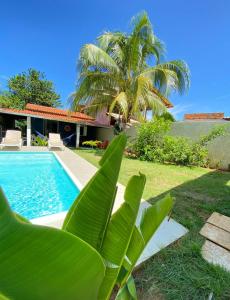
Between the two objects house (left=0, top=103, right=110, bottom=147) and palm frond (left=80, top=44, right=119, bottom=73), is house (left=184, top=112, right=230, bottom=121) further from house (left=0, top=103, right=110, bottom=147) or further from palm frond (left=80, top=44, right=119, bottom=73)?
palm frond (left=80, top=44, right=119, bottom=73)

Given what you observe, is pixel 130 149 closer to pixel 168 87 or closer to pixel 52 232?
pixel 168 87

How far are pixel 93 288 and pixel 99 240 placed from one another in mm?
289

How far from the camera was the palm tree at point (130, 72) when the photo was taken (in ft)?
38.3

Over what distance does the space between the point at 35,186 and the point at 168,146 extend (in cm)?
815

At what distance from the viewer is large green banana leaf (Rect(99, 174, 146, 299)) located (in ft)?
3.34

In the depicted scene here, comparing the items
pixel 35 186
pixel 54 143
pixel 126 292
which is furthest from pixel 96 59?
pixel 126 292

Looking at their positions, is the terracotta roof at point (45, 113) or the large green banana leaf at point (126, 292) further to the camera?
the terracotta roof at point (45, 113)

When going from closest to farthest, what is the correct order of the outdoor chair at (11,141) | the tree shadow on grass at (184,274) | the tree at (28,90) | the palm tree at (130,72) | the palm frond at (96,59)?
the tree shadow on grass at (184,274)
the palm frond at (96,59)
the palm tree at (130,72)
the outdoor chair at (11,141)
the tree at (28,90)

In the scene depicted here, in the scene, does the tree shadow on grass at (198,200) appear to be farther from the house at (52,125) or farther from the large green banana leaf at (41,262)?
the house at (52,125)

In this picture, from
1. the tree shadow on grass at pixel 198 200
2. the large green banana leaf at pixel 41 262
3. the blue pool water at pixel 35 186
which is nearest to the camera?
the large green banana leaf at pixel 41 262

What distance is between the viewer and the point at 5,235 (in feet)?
1.61

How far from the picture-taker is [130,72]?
41.9 ft

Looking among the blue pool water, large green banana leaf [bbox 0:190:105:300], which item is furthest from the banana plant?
the blue pool water

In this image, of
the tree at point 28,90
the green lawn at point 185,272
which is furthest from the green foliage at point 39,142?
the green lawn at point 185,272
